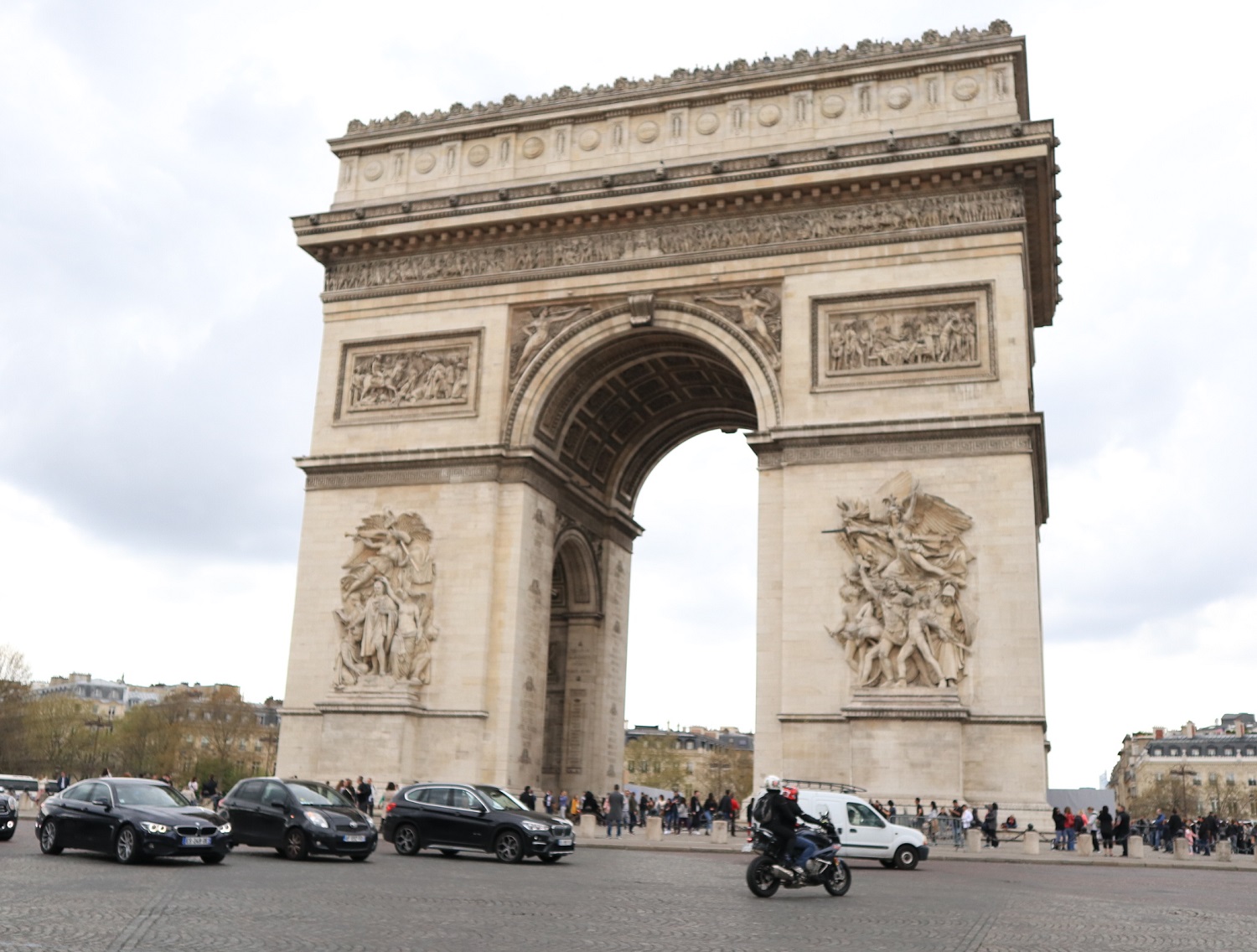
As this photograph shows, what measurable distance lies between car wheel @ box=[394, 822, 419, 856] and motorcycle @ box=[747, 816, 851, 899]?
24.4 feet

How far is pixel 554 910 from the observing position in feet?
38.1

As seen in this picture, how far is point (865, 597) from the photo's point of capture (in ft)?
84.2

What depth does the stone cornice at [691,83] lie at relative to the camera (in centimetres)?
2862

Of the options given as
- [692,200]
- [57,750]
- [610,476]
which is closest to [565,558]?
[610,476]

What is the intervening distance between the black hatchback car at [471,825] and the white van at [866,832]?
4191mm

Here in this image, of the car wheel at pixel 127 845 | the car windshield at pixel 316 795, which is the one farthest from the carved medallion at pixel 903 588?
the car wheel at pixel 127 845

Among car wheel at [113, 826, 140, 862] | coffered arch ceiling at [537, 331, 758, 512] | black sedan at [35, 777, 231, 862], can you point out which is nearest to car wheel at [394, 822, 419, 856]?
black sedan at [35, 777, 231, 862]

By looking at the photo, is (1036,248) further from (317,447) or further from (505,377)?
(317,447)

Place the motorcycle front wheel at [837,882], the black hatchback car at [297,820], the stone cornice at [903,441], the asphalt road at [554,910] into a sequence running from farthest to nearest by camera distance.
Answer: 1. the stone cornice at [903,441]
2. the black hatchback car at [297,820]
3. the motorcycle front wheel at [837,882]
4. the asphalt road at [554,910]

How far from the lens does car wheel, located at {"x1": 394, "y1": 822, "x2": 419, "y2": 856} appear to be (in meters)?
19.6

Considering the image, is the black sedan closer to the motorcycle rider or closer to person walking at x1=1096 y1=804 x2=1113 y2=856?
the motorcycle rider

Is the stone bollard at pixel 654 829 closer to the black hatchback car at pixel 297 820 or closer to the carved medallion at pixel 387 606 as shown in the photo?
the carved medallion at pixel 387 606

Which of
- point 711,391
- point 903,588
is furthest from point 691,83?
point 903,588

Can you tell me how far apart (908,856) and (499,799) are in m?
6.48
